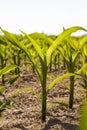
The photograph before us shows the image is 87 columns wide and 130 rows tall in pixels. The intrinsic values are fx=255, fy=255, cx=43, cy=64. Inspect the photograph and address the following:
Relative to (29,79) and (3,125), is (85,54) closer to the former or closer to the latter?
(3,125)

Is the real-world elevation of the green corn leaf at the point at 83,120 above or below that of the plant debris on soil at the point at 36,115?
above

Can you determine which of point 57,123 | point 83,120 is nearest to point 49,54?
point 57,123

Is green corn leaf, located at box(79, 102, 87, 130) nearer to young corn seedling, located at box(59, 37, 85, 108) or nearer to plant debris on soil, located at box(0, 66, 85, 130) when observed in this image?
plant debris on soil, located at box(0, 66, 85, 130)

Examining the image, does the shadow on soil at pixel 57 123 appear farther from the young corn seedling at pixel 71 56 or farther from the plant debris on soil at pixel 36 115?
the young corn seedling at pixel 71 56

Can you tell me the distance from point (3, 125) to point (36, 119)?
Result: 237 millimetres

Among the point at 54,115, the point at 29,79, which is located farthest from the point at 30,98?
the point at 29,79

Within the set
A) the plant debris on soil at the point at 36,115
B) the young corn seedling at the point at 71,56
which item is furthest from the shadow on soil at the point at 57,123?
the young corn seedling at the point at 71,56

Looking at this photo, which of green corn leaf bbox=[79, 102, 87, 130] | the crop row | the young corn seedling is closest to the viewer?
green corn leaf bbox=[79, 102, 87, 130]

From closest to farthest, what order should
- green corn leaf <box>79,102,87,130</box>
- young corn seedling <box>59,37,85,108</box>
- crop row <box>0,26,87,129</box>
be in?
green corn leaf <box>79,102,87,130</box>
crop row <box>0,26,87,129</box>
young corn seedling <box>59,37,85,108</box>

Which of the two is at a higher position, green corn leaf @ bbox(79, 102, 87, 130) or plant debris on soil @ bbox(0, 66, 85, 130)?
green corn leaf @ bbox(79, 102, 87, 130)

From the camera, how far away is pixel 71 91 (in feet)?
6.57

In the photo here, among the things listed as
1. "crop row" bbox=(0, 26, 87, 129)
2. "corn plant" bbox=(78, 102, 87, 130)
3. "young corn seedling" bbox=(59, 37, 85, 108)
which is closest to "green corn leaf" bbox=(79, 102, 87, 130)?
"corn plant" bbox=(78, 102, 87, 130)

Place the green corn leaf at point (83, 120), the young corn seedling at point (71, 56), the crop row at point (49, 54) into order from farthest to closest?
1. the young corn seedling at point (71, 56)
2. the crop row at point (49, 54)
3. the green corn leaf at point (83, 120)

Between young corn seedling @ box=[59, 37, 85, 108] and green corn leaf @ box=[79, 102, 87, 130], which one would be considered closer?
green corn leaf @ box=[79, 102, 87, 130]
